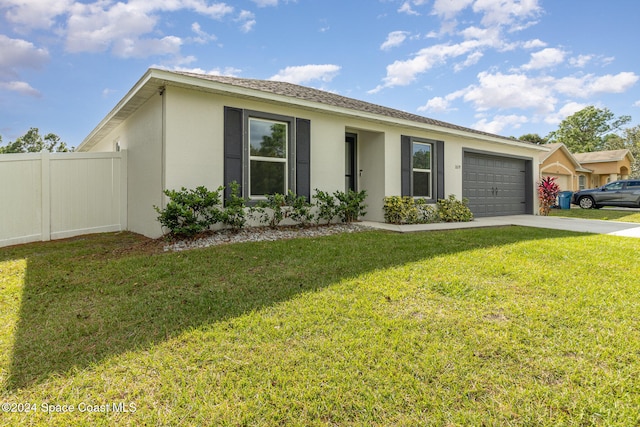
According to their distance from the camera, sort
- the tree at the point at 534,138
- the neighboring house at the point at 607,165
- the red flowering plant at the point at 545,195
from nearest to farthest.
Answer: the red flowering plant at the point at 545,195 → the neighboring house at the point at 607,165 → the tree at the point at 534,138

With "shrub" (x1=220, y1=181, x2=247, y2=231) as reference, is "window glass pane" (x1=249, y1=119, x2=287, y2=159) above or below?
above

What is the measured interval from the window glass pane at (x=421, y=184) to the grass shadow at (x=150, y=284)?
3.67 metres

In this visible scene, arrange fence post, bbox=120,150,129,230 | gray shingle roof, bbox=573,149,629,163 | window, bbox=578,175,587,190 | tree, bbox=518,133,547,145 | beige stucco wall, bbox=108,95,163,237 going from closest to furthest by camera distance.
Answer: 1. beige stucco wall, bbox=108,95,163,237
2. fence post, bbox=120,150,129,230
3. window, bbox=578,175,587,190
4. gray shingle roof, bbox=573,149,629,163
5. tree, bbox=518,133,547,145

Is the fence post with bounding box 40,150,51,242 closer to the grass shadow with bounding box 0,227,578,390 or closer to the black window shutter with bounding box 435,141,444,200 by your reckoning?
the grass shadow with bounding box 0,227,578,390

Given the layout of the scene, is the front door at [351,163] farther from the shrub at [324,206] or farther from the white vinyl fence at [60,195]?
the white vinyl fence at [60,195]

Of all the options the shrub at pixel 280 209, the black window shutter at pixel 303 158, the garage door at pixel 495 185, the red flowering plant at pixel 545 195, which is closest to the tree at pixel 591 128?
the red flowering plant at pixel 545 195

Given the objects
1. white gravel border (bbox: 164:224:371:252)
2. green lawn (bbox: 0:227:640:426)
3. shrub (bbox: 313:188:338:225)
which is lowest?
green lawn (bbox: 0:227:640:426)

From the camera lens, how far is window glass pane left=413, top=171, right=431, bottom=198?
943cm

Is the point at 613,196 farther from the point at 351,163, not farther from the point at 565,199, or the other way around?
the point at 351,163

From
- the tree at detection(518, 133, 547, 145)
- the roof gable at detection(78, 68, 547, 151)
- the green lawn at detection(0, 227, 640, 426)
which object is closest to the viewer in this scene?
the green lawn at detection(0, 227, 640, 426)

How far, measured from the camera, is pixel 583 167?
84.8 feet

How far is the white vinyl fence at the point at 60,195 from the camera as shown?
6145mm

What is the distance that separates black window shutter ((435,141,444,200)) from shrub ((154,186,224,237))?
264 inches

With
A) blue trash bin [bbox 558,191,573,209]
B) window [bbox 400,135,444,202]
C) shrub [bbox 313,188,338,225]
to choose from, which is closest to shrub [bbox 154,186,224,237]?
shrub [bbox 313,188,338,225]
